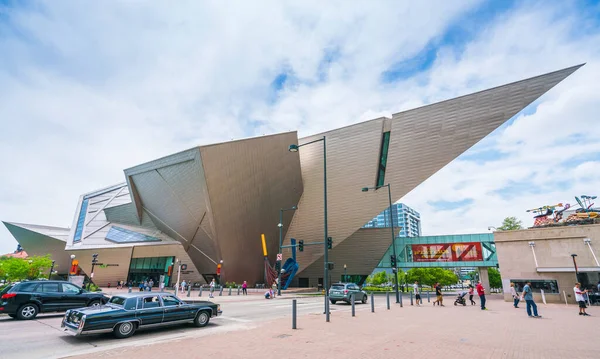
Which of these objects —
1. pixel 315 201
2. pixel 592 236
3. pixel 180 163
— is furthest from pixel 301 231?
pixel 592 236

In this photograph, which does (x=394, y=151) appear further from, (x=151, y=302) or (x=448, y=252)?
(x=151, y=302)

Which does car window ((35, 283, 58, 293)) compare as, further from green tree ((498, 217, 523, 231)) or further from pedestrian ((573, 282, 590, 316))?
green tree ((498, 217, 523, 231))

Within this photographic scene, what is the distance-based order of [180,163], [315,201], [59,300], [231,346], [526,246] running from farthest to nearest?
[315,201] → [180,163] → [526,246] → [59,300] → [231,346]

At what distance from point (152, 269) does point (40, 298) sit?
119 ft

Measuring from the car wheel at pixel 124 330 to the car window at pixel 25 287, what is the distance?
731 cm

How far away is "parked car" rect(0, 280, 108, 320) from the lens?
12.0 metres

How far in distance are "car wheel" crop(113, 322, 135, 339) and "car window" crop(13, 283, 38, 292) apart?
24.0 ft

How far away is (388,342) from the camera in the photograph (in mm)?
7871

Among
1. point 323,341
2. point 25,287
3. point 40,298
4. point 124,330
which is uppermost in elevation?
point 25,287

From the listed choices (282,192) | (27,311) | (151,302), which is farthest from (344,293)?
(282,192)

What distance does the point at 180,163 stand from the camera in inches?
1233

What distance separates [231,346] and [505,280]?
968 inches

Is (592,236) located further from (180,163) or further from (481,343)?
(180,163)

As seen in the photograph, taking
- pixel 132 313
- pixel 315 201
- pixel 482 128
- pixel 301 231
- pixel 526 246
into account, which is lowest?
pixel 132 313
